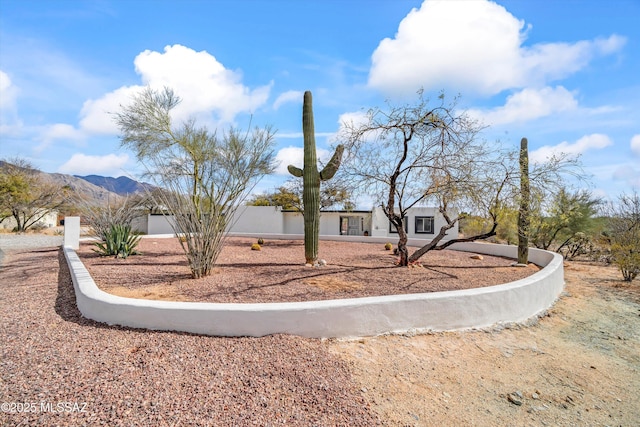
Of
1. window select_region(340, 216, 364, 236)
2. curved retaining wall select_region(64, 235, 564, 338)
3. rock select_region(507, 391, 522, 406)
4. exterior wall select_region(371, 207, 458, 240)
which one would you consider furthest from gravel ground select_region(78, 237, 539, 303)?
window select_region(340, 216, 364, 236)

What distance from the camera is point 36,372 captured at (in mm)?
2865

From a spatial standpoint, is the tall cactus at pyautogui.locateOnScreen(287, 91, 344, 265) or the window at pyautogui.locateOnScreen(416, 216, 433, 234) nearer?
the tall cactus at pyautogui.locateOnScreen(287, 91, 344, 265)

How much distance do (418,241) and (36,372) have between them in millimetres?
14132

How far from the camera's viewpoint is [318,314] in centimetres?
399

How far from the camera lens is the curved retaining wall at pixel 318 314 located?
3836 millimetres

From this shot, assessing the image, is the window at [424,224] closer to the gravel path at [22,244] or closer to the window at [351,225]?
the window at [351,225]

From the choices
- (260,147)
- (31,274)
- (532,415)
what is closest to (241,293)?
(532,415)

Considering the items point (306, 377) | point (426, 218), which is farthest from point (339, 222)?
point (306, 377)

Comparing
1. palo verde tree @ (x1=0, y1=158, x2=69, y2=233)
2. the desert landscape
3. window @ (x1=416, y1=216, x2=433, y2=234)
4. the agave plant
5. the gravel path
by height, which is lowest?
the desert landscape

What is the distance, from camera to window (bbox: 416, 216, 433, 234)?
23.5 meters

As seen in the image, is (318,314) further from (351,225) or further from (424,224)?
(351,225)

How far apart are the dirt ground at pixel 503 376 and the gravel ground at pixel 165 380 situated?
35 cm

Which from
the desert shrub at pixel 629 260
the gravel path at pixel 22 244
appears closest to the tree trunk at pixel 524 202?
the desert shrub at pixel 629 260

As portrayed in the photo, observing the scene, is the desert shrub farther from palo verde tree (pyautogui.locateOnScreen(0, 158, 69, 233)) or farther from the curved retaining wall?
palo verde tree (pyautogui.locateOnScreen(0, 158, 69, 233))
